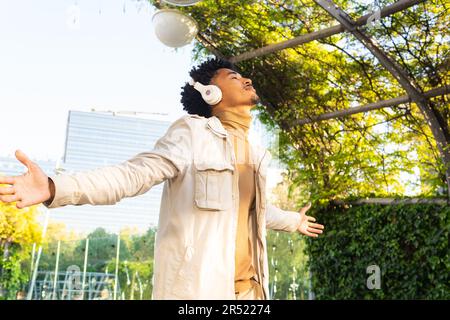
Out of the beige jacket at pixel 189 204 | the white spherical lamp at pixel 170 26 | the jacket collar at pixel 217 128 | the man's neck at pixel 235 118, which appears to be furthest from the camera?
the white spherical lamp at pixel 170 26

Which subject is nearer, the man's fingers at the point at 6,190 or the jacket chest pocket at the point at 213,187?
the man's fingers at the point at 6,190

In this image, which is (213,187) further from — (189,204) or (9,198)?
(9,198)

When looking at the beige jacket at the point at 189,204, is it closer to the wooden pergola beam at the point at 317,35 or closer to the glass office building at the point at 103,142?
the wooden pergola beam at the point at 317,35

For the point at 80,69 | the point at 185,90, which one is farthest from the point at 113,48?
the point at 185,90

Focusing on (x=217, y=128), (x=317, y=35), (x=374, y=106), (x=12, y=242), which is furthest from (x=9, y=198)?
(x=12, y=242)

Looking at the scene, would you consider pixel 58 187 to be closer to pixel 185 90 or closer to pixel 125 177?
pixel 125 177

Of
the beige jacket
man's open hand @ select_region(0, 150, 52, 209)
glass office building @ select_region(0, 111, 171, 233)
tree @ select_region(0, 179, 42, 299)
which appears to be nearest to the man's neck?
the beige jacket

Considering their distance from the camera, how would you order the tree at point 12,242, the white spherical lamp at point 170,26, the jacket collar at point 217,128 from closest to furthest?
1. the jacket collar at point 217,128
2. the white spherical lamp at point 170,26
3. the tree at point 12,242

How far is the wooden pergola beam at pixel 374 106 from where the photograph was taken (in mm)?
4449

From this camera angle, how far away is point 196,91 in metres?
1.68

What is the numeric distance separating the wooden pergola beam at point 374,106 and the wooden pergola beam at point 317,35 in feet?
2.94

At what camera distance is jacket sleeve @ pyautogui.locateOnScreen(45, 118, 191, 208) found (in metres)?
1.06

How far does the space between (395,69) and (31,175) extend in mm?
3950

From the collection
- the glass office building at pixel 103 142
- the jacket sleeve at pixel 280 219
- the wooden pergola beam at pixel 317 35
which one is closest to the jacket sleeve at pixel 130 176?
the jacket sleeve at pixel 280 219
